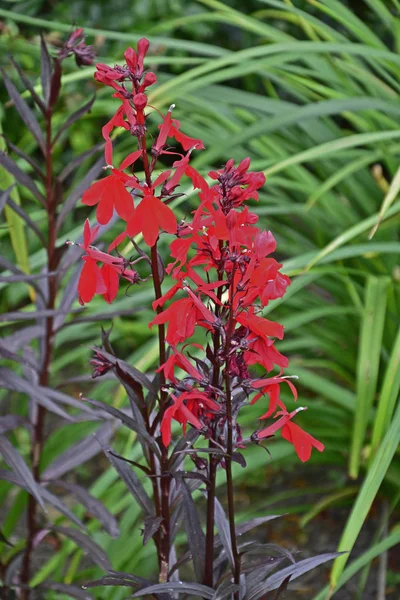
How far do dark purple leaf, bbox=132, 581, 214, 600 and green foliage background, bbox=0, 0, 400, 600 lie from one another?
24cm

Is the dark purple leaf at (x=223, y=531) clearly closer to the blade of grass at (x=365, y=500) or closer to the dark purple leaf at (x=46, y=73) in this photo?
the blade of grass at (x=365, y=500)

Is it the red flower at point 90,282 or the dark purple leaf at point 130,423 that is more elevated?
the red flower at point 90,282

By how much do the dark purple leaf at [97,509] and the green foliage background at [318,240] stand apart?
18 centimetres

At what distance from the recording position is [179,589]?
823 millimetres

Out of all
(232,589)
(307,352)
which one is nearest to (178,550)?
(307,352)

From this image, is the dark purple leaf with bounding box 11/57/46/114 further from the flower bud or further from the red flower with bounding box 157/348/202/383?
the red flower with bounding box 157/348/202/383

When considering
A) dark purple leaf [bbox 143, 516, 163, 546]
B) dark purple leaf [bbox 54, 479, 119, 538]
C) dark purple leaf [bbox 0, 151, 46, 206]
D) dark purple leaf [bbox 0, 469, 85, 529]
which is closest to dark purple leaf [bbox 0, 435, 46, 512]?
dark purple leaf [bbox 0, 469, 85, 529]

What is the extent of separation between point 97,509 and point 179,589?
0.41 meters

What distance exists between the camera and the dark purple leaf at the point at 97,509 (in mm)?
1188

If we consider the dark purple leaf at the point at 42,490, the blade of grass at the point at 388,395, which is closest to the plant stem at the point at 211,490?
the dark purple leaf at the point at 42,490

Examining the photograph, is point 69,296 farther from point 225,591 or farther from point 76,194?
→ point 225,591

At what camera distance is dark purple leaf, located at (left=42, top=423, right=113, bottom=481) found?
1.29 metres

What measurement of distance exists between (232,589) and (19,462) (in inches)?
15.4

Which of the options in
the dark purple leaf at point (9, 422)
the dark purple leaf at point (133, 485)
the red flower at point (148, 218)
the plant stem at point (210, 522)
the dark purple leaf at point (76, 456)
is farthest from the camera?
the dark purple leaf at point (76, 456)
